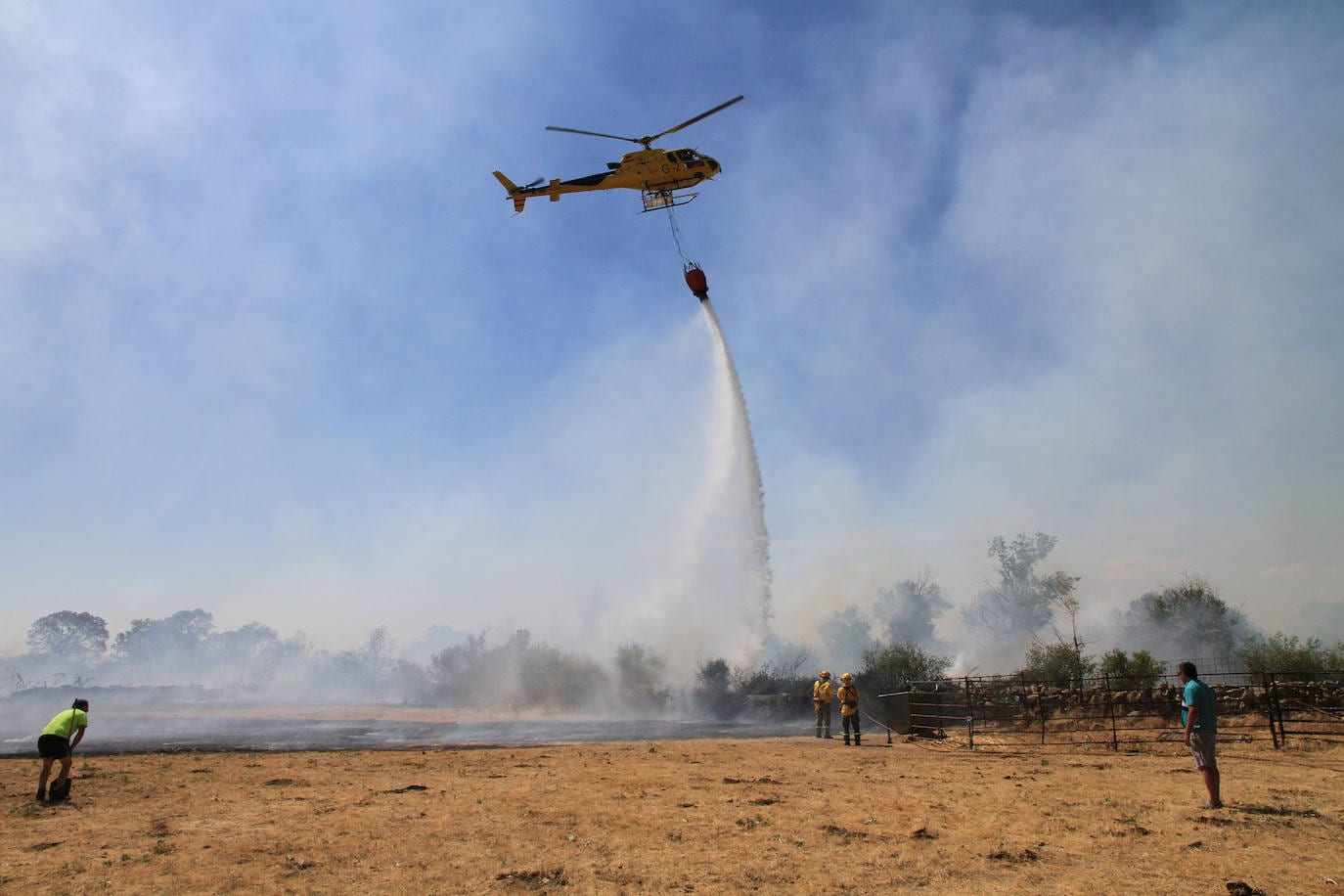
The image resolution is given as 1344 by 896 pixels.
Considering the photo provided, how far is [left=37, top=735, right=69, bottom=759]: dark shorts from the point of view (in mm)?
11594

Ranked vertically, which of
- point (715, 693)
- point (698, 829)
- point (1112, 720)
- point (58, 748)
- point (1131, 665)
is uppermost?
point (1131, 665)

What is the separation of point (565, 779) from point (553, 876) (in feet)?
21.6

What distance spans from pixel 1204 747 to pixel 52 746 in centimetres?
1799

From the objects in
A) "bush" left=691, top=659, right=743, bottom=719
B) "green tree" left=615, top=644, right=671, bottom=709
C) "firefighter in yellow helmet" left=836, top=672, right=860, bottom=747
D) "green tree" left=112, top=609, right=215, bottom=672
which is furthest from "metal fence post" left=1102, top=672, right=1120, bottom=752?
"green tree" left=112, top=609, right=215, bottom=672

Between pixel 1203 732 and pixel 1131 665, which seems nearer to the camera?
pixel 1203 732

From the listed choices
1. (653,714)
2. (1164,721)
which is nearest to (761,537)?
(653,714)

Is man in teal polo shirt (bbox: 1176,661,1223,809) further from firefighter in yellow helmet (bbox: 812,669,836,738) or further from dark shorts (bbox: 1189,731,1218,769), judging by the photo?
firefighter in yellow helmet (bbox: 812,669,836,738)

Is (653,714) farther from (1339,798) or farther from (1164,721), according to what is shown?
(1339,798)

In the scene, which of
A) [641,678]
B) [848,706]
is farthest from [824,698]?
[641,678]

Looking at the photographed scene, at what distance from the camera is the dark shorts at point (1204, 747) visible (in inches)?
386

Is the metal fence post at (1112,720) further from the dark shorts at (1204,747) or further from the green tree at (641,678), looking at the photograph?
the green tree at (641,678)

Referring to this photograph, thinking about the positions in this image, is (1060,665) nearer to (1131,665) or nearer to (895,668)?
(1131,665)

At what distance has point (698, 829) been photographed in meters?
9.59

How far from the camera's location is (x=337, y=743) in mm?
25078
